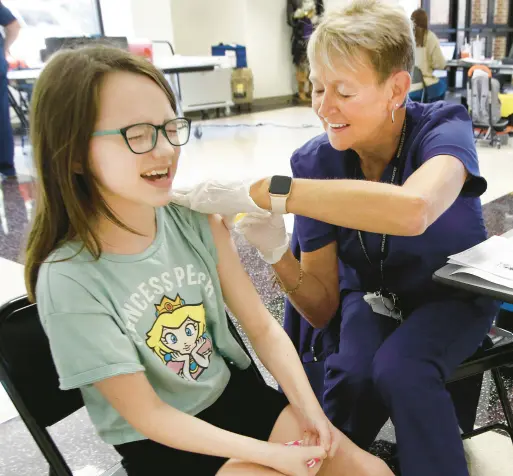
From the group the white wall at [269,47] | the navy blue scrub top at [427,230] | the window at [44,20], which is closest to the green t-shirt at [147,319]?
the navy blue scrub top at [427,230]

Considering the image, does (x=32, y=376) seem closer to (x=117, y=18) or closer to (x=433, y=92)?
(x=433, y=92)

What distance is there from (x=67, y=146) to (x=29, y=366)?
0.37m

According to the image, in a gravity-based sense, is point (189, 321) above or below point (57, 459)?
above

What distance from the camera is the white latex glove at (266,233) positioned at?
1.21m

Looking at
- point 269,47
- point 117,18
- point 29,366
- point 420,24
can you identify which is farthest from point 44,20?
point 29,366

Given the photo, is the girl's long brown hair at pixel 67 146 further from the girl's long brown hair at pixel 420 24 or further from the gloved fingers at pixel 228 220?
the girl's long brown hair at pixel 420 24

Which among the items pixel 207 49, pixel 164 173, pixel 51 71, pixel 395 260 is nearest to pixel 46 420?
pixel 164 173

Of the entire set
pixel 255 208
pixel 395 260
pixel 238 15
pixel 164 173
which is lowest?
pixel 395 260

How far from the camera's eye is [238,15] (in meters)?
8.16

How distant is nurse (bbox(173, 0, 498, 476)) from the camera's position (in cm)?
104

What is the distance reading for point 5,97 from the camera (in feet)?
15.0

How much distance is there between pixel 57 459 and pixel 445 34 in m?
9.96

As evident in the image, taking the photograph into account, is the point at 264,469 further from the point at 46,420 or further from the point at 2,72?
the point at 2,72

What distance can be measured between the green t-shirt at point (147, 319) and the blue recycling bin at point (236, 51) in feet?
24.1
